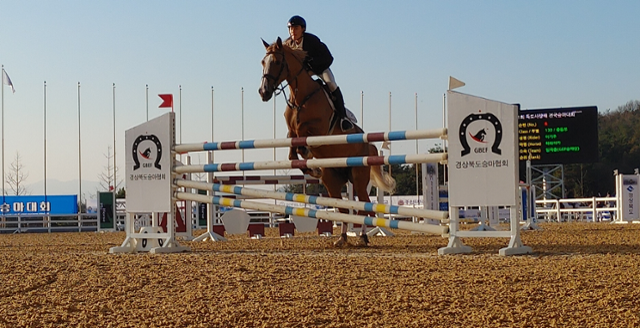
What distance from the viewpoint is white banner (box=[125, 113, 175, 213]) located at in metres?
8.16

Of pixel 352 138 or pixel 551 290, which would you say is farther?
pixel 352 138

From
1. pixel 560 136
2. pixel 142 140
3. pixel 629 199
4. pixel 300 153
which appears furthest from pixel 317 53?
pixel 629 199

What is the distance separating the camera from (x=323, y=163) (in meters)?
7.31

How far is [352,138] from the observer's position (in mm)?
7086

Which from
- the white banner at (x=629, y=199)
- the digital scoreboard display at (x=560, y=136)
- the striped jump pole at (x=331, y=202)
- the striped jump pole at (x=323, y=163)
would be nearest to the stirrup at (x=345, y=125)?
the striped jump pole at (x=323, y=163)

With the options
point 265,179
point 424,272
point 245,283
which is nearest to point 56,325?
point 245,283

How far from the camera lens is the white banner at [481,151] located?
20.7 ft

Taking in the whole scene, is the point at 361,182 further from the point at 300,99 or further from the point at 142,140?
the point at 142,140

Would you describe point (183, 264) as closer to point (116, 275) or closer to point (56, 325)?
point (116, 275)

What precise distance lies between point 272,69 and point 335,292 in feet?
12.8

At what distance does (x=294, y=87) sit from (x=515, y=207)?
2716 millimetres

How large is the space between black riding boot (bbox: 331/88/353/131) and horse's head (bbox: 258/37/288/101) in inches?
27.8

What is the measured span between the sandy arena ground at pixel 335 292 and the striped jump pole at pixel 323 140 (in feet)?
4.02

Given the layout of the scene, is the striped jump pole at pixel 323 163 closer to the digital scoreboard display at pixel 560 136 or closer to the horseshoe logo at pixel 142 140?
the horseshoe logo at pixel 142 140
